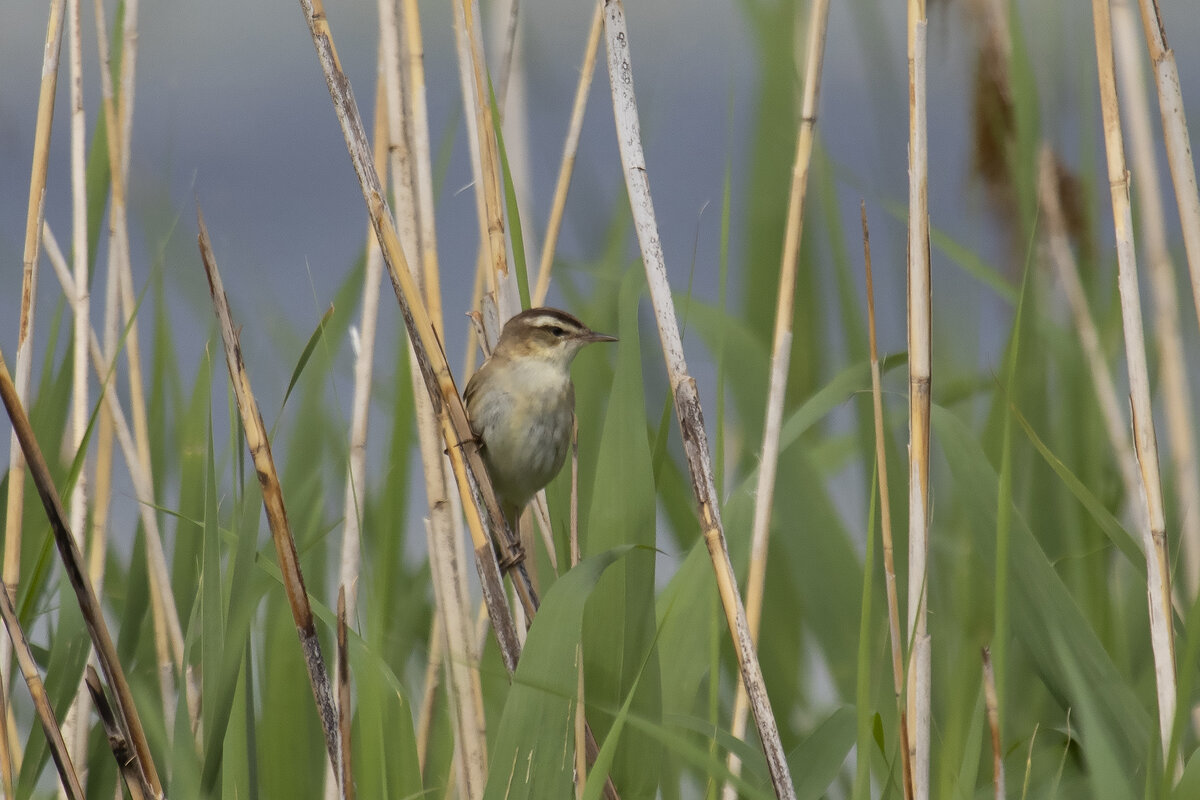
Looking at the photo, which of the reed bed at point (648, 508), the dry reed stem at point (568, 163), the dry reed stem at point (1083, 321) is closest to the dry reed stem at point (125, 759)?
the reed bed at point (648, 508)

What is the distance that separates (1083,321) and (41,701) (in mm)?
1935

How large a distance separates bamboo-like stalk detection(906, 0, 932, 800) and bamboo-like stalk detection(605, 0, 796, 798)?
0.91ft

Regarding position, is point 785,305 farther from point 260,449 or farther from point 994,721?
point 260,449

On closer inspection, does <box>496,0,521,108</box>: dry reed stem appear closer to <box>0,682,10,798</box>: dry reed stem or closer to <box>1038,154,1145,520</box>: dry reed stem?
<box>1038,154,1145,520</box>: dry reed stem

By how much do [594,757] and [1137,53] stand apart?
152cm

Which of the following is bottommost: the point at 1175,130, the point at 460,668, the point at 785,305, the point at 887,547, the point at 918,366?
the point at 460,668

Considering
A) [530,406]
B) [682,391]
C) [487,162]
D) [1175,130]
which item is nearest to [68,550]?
[682,391]

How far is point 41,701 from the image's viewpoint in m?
1.49

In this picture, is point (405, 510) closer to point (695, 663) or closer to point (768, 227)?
point (695, 663)

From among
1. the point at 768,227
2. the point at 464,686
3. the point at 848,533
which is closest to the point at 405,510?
the point at 464,686

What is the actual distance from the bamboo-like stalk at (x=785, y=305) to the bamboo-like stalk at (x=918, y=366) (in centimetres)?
17

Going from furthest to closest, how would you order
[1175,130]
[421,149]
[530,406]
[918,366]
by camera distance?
1. [530,406]
2. [421,149]
3. [1175,130]
4. [918,366]

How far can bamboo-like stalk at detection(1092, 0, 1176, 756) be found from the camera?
164cm

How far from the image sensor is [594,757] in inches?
61.9
